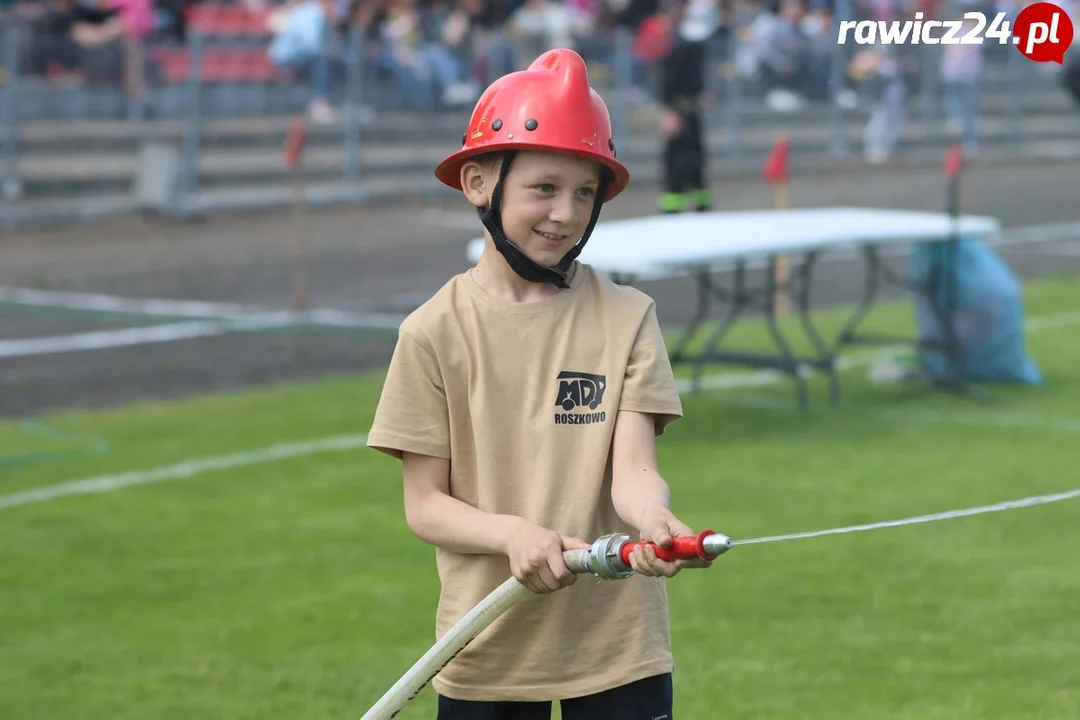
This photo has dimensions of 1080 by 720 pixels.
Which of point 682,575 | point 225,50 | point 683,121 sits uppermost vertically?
point 225,50

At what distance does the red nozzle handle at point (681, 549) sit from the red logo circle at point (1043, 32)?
243 cm

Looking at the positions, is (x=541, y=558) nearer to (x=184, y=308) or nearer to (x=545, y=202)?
(x=545, y=202)

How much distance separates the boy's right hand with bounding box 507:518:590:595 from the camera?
2.92 metres

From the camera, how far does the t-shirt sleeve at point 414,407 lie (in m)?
3.25

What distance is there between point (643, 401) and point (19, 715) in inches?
116

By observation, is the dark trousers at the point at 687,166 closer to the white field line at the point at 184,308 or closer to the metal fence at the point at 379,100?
the metal fence at the point at 379,100

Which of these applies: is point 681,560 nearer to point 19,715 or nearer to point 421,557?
point 19,715

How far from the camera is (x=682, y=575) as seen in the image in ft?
22.4

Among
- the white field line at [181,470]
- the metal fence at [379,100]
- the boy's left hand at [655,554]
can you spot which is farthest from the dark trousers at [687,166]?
the boy's left hand at [655,554]

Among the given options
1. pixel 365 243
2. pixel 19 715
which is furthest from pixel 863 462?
pixel 365 243

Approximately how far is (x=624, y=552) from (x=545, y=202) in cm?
71

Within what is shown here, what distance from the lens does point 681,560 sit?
2828mm

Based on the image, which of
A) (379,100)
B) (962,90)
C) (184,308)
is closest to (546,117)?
(184,308)

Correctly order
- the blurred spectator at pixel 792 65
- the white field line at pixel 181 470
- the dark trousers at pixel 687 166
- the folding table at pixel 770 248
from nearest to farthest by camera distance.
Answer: the white field line at pixel 181 470, the folding table at pixel 770 248, the dark trousers at pixel 687 166, the blurred spectator at pixel 792 65
